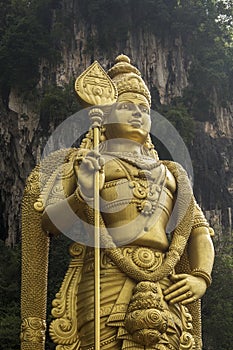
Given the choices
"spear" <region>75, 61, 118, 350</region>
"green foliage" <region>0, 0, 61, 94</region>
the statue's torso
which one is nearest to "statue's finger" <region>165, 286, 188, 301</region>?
the statue's torso

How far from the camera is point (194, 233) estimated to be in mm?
3996

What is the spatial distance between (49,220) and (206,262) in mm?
967

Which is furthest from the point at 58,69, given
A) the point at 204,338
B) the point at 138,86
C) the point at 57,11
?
the point at 138,86

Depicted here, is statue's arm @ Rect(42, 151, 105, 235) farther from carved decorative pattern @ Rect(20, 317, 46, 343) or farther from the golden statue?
carved decorative pattern @ Rect(20, 317, 46, 343)

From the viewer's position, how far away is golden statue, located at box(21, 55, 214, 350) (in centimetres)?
343

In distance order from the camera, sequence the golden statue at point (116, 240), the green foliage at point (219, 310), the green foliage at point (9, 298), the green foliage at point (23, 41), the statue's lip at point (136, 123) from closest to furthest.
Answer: the golden statue at point (116, 240) → the statue's lip at point (136, 123) → the green foliage at point (9, 298) → the green foliage at point (219, 310) → the green foliage at point (23, 41)

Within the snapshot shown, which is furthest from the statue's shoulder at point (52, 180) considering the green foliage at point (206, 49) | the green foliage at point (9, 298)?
the green foliage at point (206, 49)

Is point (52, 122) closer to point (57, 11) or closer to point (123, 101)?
point (57, 11)

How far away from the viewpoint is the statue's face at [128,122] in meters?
4.12

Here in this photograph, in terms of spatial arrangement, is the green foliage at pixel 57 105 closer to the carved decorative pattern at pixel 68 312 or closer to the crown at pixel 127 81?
the crown at pixel 127 81

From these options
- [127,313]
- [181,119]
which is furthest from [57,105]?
[127,313]

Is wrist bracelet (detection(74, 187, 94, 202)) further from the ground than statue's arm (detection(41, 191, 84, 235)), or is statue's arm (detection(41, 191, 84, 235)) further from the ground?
wrist bracelet (detection(74, 187, 94, 202))

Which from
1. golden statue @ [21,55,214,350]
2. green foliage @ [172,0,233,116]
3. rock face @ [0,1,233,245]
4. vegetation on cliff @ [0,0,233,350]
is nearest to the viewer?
golden statue @ [21,55,214,350]

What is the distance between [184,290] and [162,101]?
17315 millimetres
